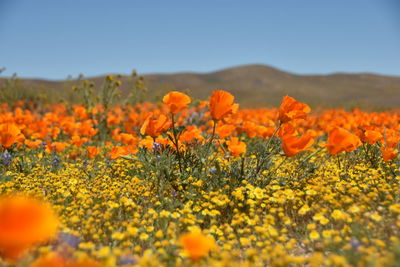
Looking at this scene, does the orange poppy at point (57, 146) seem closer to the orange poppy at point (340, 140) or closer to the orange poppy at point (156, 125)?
the orange poppy at point (156, 125)

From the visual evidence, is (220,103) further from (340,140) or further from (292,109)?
(340,140)

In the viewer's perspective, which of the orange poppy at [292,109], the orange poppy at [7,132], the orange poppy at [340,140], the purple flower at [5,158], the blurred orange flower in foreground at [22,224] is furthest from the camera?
the purple flower at [5,158]

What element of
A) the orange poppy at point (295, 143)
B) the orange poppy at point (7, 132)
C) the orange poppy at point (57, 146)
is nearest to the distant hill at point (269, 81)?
the orange poppy at point (57, 146)

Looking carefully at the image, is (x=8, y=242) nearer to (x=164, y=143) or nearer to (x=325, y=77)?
(x=164, y=143)

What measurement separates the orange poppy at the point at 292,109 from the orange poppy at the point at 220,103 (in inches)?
20.2

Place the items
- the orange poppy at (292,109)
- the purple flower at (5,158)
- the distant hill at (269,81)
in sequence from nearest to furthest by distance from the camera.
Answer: the orange poppy at (292,109)
the purple flower at (5,158)
the distant hill at (269,81)

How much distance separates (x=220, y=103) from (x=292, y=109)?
694 mm

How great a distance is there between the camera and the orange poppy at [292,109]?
2828 millimetres

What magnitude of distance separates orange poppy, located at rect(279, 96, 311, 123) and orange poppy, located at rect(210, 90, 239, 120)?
0.51m

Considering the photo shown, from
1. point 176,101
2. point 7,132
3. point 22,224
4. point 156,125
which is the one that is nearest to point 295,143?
point 176,101

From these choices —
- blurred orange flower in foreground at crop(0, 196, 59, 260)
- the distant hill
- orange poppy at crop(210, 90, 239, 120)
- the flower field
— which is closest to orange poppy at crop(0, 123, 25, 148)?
the flower field

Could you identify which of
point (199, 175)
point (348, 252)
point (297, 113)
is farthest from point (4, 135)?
point (348, 252)

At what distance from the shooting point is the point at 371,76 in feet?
219

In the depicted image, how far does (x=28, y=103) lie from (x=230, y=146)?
1055 cm
